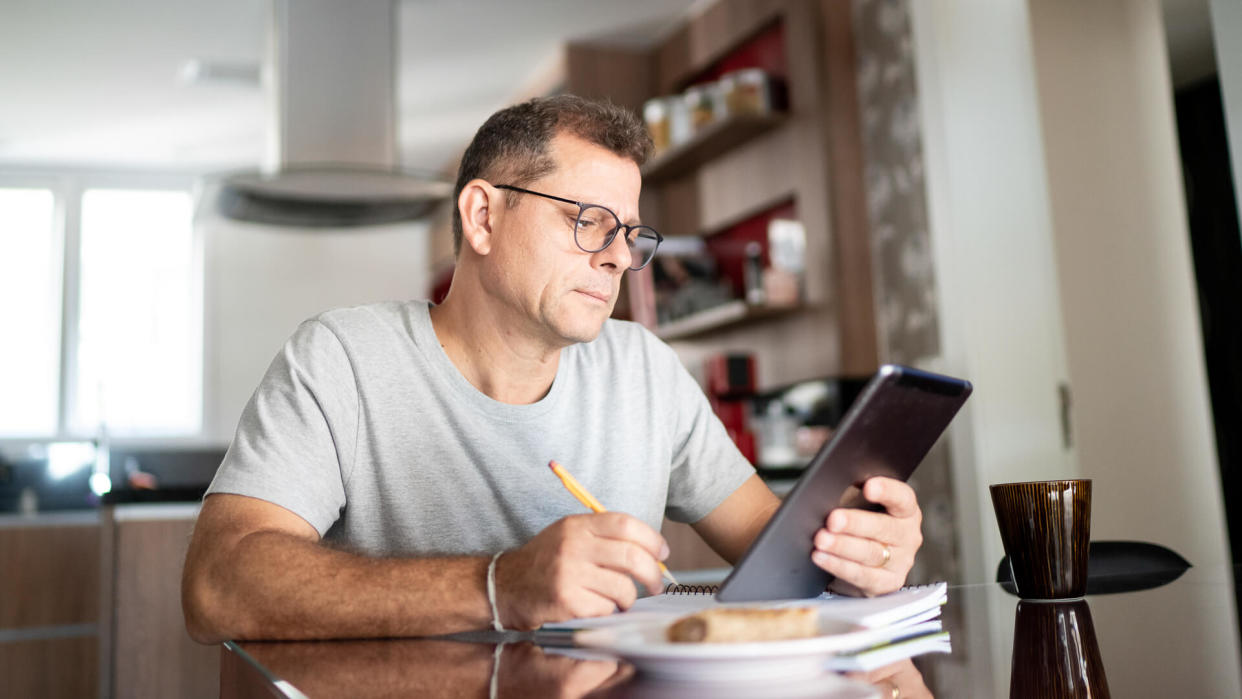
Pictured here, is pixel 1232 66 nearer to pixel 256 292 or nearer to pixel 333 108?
pixel 333 108

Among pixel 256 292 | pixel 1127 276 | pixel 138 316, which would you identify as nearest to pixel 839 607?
pixel 1127 276

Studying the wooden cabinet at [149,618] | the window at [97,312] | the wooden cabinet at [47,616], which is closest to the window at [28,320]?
the window at [97,312]

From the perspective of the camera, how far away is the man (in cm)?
112

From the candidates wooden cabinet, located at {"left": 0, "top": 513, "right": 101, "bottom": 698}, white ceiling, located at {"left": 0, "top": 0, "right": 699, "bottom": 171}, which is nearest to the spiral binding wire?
wooden cabinet, located at {"left": 0, "top": 513, "right": 101, "bottom": 698}

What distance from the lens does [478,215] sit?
1399 millimetres

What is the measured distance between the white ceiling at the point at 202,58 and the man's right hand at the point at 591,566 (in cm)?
371

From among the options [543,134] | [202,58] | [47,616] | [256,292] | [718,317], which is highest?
[202,58]

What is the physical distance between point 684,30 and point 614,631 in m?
4.10

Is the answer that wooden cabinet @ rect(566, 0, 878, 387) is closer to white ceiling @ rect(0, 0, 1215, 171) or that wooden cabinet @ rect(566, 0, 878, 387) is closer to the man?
white ceiling @ rect(0, 0, 1215, 171)

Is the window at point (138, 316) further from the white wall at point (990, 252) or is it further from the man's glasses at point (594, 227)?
the man's glasses at point (594, 227)

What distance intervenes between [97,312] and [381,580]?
233 inches

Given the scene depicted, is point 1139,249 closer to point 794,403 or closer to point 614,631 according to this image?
point 794,403

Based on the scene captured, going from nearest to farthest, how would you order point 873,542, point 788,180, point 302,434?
point 873,542 < point 302,434 < point 788,180

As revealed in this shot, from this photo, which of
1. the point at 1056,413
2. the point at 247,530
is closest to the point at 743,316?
the point at 1056,413
